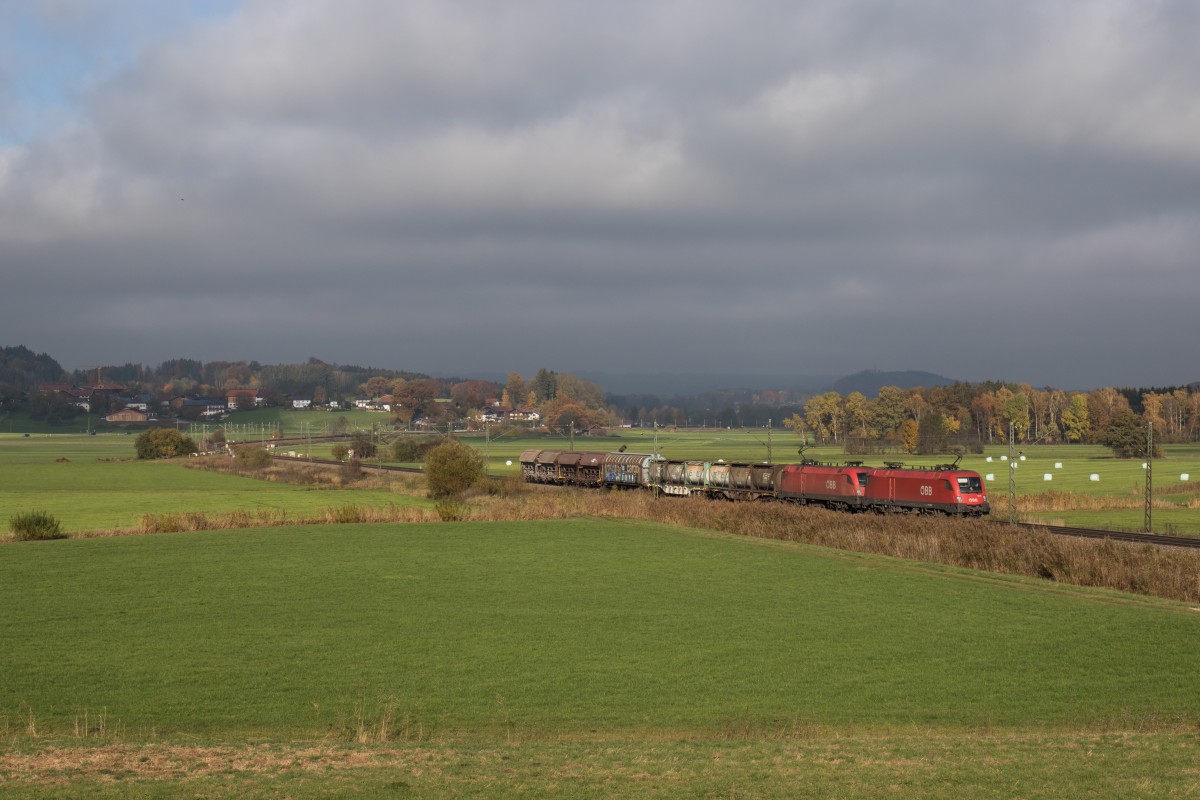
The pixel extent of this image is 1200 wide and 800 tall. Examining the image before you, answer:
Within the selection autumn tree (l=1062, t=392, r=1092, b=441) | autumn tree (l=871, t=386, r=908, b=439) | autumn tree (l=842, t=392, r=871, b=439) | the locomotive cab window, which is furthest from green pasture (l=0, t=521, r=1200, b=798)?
autumn tree (l=1062, t=392, r=1092, b=441)

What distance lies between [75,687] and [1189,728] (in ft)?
70.6

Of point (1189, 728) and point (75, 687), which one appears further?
point (75, 687)

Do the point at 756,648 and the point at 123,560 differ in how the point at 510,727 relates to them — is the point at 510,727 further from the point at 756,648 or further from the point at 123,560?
the point at 123,560

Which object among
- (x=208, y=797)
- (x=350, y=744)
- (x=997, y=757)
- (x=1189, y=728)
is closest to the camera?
(x=208, y=797)

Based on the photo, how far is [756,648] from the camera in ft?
85.0

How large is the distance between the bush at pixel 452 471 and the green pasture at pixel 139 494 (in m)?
2.15

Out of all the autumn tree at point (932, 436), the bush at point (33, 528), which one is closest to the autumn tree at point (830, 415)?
the autumn tree at point (932, 436)

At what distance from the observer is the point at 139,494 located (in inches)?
3406

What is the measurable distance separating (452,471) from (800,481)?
2884 cm

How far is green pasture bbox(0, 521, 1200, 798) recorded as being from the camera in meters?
15.2

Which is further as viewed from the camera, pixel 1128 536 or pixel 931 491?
pixel 931 491

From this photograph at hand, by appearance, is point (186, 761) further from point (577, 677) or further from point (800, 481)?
point (800, 481)

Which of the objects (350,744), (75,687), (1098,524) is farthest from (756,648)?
(1098,524)

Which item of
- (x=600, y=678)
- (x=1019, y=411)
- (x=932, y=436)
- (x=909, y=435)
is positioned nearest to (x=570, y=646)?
(x=600, y=678)
